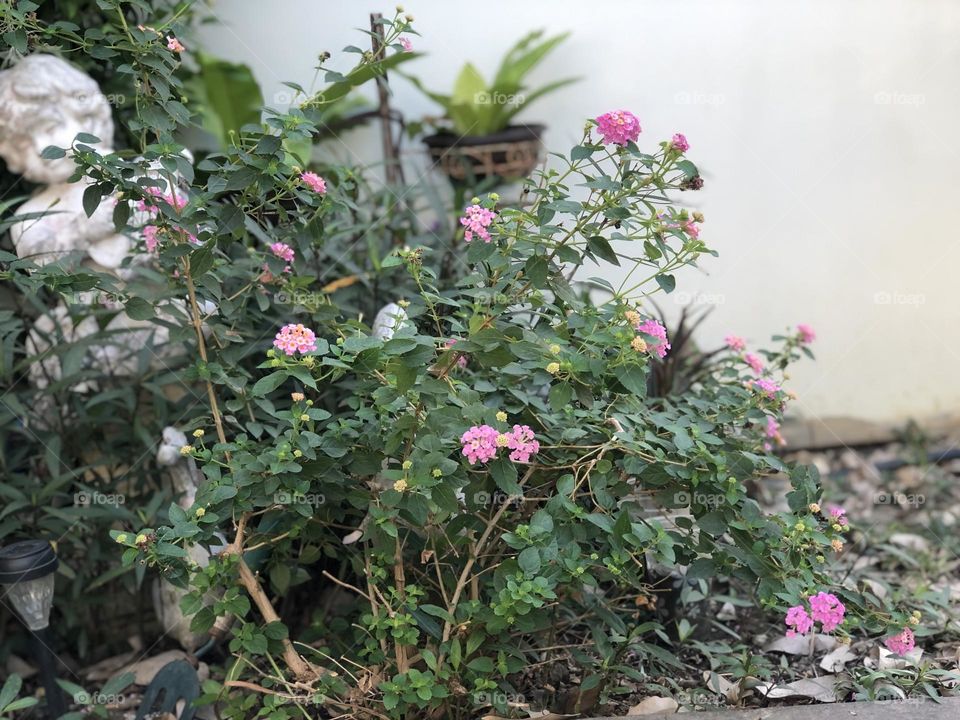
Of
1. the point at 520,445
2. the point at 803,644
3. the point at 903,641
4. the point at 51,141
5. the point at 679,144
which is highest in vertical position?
the point at 679,144

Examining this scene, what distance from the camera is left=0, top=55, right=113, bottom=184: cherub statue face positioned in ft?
9.78

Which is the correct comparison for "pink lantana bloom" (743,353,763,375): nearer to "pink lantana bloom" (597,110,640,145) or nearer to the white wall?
"pink lantana bloom" (597,110,640,145)

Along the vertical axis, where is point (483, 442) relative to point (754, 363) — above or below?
above

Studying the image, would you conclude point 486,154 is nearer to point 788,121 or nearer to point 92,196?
point 788,121

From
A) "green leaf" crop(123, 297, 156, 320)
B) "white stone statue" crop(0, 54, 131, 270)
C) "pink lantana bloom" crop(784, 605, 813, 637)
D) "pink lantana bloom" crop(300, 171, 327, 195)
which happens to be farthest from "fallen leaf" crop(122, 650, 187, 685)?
"pink lantana bloom" crop(784, 605, 813, 637)

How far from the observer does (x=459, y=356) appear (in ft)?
6.56

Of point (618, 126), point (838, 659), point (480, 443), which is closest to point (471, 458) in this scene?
point (480, 443)

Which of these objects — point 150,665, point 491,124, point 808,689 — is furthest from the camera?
point 491,124

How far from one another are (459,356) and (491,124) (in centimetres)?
206

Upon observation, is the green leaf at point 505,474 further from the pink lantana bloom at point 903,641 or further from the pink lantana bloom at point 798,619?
the pink lantana bloom at point 903,641

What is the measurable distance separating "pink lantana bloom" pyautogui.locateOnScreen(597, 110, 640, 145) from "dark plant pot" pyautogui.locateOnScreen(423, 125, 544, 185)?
1.82 meters

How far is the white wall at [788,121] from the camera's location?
3965 mm

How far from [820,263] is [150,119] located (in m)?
3.00

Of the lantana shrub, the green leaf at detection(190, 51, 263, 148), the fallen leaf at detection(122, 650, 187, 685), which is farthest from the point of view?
the green leaf at detection(190, 51, 263, 148)
